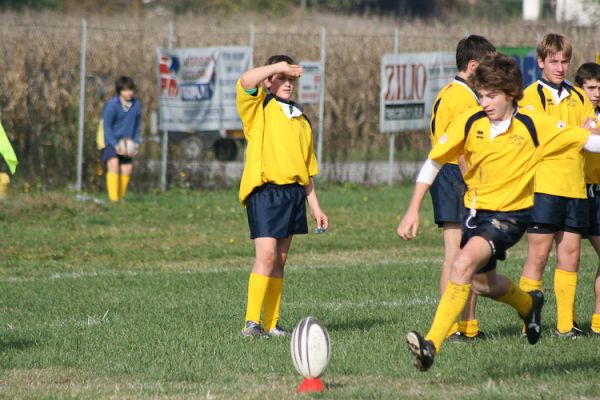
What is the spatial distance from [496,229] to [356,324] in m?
2.37

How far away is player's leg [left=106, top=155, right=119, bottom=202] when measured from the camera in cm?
1745

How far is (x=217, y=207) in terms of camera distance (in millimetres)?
16938

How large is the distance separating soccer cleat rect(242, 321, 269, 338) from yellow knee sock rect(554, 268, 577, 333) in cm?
208

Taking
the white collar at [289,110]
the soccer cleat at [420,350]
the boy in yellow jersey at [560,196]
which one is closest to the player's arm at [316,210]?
the white collar at [289,110]

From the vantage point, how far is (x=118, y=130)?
57.6ft

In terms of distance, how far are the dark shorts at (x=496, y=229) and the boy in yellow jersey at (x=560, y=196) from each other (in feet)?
3.92

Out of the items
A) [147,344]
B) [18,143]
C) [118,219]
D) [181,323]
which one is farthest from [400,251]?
[18,143]

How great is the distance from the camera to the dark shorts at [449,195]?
800cm

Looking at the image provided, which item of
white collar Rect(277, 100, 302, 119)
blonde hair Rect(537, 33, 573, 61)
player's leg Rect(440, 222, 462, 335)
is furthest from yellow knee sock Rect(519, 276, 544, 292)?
white collar Rect(277, 100, 302, 119)

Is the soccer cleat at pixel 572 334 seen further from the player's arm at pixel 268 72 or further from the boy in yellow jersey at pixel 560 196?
the player's arm at pixel 268 72

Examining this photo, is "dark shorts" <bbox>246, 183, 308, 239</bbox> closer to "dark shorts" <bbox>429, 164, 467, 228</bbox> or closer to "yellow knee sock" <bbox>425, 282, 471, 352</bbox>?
"dark shorts" <bbox>429, 164, 467, 228</bbox>

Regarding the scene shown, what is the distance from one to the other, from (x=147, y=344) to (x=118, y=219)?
777 cm

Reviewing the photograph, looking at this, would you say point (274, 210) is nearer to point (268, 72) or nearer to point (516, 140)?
point (268, 72)

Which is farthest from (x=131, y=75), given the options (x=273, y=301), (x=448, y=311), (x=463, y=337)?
(x=448, y=311)
